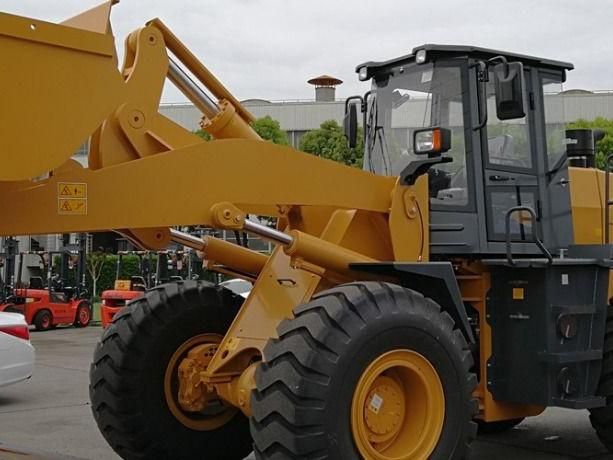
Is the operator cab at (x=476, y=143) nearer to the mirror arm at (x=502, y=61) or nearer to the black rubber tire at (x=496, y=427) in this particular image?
the mirror arm at (x=502, y=61)

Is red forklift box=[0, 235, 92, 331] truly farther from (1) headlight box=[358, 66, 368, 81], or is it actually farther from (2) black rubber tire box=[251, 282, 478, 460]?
(2) black rubber tire box=[251, 282, 478, 460]

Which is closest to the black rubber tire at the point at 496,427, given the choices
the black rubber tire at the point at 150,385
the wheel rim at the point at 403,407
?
the black rubber tire at the point at 150,385

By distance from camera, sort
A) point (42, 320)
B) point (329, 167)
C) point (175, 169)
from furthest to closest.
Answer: point (42, 320) < point (329, 167) < point (175, 169)

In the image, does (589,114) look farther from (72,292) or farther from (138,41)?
(138,41)

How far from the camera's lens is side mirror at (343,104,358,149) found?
757cm

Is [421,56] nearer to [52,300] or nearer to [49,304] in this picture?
[49,304]

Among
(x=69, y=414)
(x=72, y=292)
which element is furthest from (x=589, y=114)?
(x=69, y=414)

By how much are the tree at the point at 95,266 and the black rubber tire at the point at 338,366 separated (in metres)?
28.5

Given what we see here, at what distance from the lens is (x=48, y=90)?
4.85m

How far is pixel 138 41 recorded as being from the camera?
5789 millimetres

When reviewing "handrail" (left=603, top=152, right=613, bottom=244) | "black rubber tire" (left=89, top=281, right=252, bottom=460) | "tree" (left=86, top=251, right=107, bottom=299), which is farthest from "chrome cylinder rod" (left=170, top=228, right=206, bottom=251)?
"tree" (left=86, top=251, right=107, bottom=299)

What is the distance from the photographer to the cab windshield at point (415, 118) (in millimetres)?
6809

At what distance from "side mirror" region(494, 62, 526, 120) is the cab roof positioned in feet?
1.51

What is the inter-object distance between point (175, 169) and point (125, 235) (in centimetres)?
58
